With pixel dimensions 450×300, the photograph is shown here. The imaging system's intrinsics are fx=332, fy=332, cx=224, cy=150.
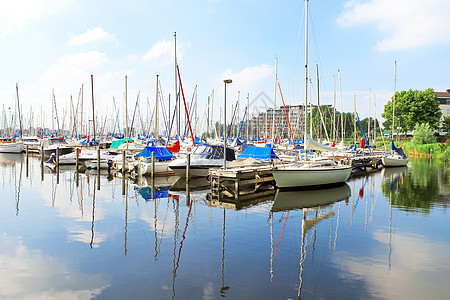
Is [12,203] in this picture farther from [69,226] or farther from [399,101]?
[399,101]

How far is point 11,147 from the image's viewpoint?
5956cm

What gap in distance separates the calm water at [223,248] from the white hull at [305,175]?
5.40ft

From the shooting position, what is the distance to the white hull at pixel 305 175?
20172mm

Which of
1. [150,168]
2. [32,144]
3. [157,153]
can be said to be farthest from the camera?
[32,144]

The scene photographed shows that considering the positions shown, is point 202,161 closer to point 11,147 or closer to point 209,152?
point 209,152

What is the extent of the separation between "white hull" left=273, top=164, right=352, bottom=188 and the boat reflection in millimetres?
553

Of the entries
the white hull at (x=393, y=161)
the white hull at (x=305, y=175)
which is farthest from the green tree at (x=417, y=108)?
the white hull at (x=305, y=175)

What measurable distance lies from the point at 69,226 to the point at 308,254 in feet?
29.5

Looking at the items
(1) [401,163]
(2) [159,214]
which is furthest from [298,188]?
(1) [401,163]

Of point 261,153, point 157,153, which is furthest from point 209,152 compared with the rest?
point 157,153

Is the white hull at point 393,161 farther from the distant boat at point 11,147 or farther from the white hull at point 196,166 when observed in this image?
the distant boat at point 11,147

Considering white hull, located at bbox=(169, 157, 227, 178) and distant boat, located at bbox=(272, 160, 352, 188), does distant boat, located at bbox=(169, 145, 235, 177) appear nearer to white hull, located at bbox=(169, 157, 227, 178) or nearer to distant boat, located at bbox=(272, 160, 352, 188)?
white hull, located at bbox=(169, 157, 227, 178)

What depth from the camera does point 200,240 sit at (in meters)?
11.1

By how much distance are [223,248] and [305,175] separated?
11.6m
